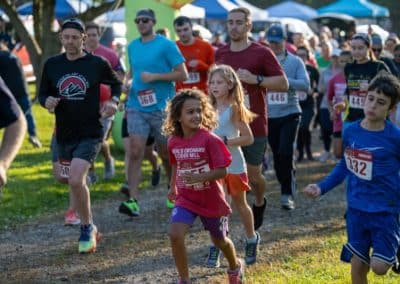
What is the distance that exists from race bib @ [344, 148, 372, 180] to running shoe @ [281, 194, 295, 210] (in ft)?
14.1

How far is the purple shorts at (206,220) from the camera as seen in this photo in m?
5.96

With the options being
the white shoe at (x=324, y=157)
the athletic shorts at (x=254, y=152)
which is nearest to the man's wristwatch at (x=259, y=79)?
the athletic shorts at (x=254, y=152)

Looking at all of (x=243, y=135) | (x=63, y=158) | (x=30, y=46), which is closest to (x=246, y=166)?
(x=243, y=135)

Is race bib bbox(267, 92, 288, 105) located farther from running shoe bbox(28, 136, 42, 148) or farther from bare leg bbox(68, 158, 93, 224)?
running shoe bbox(28, 136, 42, 148)

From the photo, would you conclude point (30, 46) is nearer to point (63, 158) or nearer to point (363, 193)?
point (63, 158)

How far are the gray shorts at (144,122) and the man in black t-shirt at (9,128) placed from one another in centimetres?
484

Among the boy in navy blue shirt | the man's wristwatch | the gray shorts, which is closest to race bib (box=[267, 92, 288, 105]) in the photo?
the gray shorts

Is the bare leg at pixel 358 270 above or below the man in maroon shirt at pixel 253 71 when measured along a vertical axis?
below

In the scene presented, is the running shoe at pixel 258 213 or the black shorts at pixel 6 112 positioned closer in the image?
the black shorts at pixel 6 112

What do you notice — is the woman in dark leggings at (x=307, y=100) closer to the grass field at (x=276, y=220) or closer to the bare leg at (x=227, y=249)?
the grass field at (x=276, y=220)

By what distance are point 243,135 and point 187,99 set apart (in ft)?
2.94

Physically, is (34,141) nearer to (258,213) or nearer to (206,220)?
(258,213)

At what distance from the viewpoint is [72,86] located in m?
7.62

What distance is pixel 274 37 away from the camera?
9.89 m
